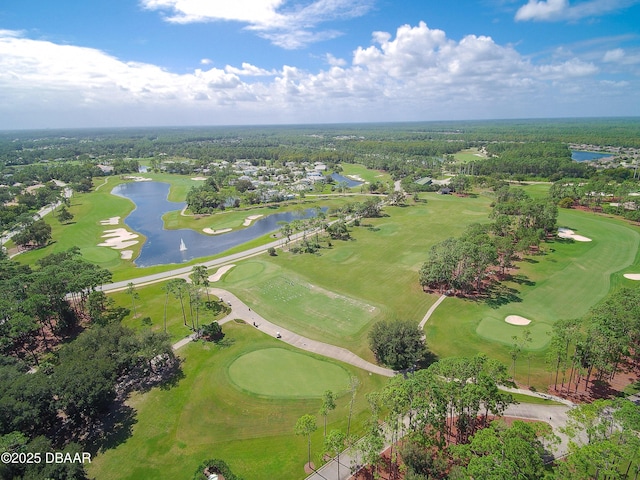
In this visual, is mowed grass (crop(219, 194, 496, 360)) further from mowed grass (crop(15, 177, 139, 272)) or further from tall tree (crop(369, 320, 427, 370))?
mowed grass (crop(15, 177, 139, 272))

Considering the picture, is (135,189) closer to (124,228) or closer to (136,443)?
(124,228)

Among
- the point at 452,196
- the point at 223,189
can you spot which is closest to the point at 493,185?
the point at 452,196

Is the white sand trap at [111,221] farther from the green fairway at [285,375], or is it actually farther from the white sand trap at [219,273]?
the green fairway at [285,375]

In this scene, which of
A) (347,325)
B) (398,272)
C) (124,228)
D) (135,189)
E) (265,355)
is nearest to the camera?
(265,355)

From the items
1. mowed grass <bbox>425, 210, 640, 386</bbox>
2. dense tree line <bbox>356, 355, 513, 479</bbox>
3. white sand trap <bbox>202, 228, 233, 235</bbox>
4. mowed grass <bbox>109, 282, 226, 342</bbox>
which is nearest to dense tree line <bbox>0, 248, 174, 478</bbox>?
mowed grass <bbox>109, 282, 226, 342</bbox>

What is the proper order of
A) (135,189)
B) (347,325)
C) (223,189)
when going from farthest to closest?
(135,189)
(223,189)
(347,325)

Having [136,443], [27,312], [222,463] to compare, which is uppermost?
[27,312]

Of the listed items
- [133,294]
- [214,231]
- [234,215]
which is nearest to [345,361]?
[133,294]
